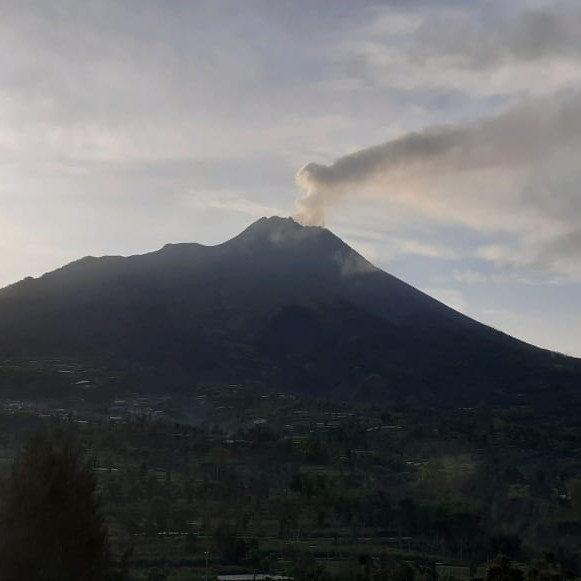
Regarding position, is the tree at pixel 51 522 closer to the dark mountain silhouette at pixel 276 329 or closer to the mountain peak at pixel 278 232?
the dark mountain silhouette at pixel 276 329

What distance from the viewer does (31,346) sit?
88750mm

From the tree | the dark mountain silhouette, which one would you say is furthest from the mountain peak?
the tree

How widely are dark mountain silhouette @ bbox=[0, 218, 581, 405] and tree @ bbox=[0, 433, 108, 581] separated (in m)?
70.3

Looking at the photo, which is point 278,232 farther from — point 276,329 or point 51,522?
point 51,522

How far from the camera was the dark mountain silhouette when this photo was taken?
94500 mm

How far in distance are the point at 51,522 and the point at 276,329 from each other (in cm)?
9469

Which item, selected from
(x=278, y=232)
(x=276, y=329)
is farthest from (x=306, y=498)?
(x=278, y=232)

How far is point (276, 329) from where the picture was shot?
4321 inches

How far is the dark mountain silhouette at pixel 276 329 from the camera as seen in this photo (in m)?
94.5

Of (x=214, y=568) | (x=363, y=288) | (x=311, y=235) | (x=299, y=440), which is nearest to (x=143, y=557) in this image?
(x=214, y=568)

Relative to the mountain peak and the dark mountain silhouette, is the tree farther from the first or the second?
the mountain peak

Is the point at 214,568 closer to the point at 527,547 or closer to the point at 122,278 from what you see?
the point at 527,547

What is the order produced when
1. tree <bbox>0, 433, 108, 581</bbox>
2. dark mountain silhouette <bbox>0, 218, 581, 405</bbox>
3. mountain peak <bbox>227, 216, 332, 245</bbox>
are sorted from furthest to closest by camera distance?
mountain peak <bbox>227, 216, 332, 245</bbox>, dark mountain silhouette <bbox>0, 218, 581, 405</bbox>, tree <bbox>0, 433, 108, 581</bbox>

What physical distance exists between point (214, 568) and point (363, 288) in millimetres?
102952
